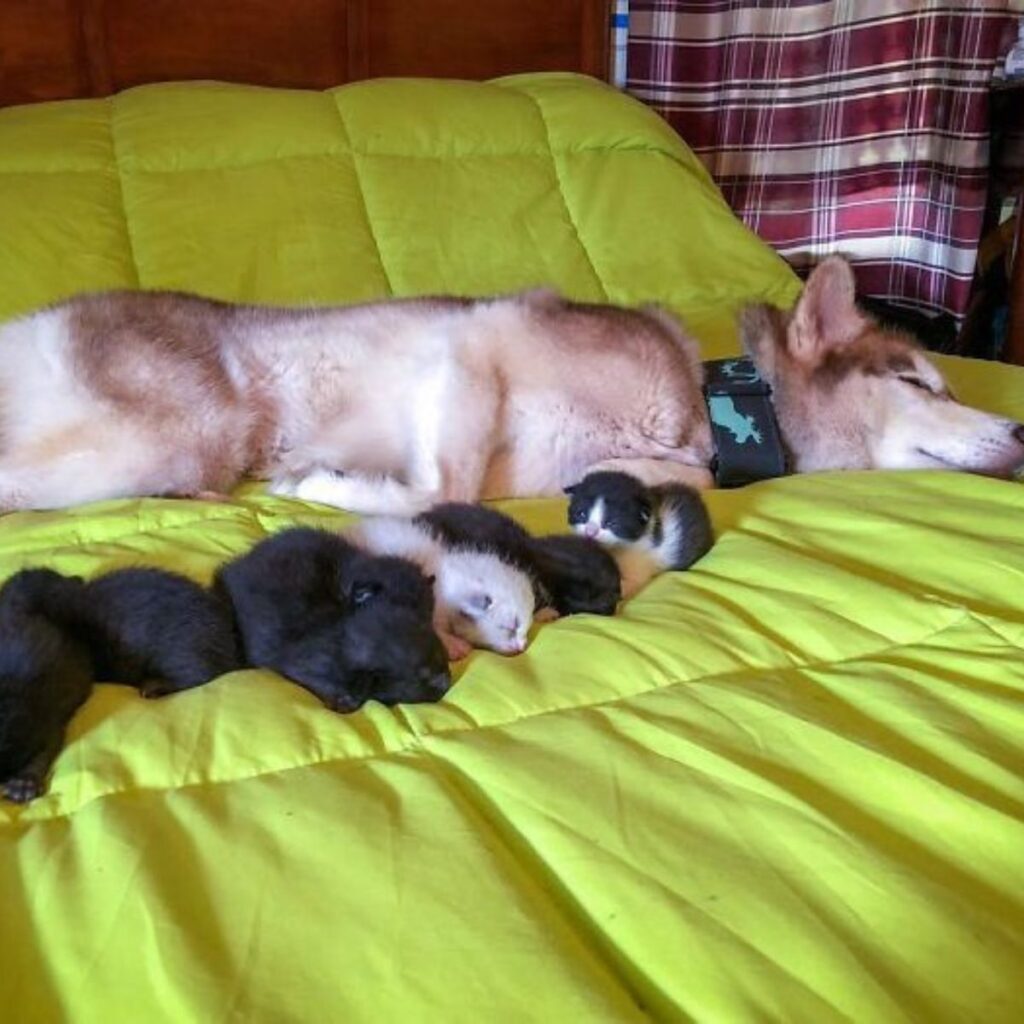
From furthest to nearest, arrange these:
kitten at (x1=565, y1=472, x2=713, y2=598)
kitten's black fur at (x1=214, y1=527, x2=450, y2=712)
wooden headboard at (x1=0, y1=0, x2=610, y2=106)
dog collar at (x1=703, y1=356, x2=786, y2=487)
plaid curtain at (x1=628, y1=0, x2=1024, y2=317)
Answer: plaid curtain at (x1=628, y1=0, x2=1024, y2=317) → wooden headboard at (x1=0, y1=0, x2=610, y2=106) → dog collar at (x1=703, y1=356, x2=786, y2=487) → kitten at (x1=565, y1=472, x2=713, y2=598) → kitten's black fur at (x1=214, y1=527, x2=450, y2=712)

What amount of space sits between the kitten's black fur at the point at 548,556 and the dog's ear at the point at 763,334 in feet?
2.68

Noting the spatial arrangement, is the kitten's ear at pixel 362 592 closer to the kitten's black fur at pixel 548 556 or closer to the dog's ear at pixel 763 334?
the kitten's black fur at pixel 548 556

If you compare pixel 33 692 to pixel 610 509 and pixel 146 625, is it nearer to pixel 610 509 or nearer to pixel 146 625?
pixel 146 625

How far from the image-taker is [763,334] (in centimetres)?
215

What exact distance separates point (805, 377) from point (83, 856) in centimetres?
165

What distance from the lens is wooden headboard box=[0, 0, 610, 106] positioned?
2.80 metres

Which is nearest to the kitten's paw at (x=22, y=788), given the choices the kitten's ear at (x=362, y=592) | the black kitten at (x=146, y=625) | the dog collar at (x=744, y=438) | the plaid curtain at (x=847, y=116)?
the black kitten at (x=146, y=625)

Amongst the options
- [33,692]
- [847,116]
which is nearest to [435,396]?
[33,692]

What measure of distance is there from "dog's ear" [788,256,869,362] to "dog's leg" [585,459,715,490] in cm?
36

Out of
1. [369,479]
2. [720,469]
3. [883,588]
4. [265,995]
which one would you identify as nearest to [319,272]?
[369,479]

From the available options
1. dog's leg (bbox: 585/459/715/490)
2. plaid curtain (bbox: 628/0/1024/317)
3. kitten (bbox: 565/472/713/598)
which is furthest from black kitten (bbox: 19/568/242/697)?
plaid curtain (bbox: 628/0/1024/317)

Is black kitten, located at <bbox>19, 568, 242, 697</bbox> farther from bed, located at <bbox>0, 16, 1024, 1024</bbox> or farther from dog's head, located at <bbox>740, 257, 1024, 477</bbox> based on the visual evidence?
dog's head, located at <bbox>740, 257, 1024, 477</bbox>

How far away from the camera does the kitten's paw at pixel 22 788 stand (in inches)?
36.4

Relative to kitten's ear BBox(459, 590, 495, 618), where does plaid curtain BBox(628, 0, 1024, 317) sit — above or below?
above
